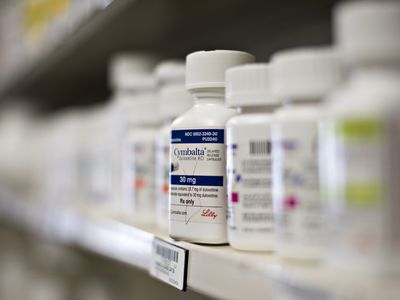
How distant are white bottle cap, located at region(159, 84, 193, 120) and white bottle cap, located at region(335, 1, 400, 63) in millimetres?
354

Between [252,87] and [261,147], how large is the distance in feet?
0.19

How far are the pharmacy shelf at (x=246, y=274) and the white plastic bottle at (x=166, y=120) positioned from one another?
3 cm

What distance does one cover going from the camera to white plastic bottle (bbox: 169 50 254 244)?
590 millimetres

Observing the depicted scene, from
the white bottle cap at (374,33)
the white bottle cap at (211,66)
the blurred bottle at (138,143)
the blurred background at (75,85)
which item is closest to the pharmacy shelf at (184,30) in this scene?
the blurred background at (75,85)

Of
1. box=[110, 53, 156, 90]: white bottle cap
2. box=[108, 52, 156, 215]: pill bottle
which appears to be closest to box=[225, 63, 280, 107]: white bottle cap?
box=[108, 52, 156, 215]: pill bottle

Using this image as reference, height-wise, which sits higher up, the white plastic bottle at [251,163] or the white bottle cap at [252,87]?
the white bottle cap at [252,87]

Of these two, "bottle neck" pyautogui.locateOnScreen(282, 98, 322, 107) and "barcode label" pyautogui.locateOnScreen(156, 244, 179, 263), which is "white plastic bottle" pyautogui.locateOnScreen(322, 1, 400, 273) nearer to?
"bottle neck" pyautogui.locateOnScreen(282, 98, 322, 107)

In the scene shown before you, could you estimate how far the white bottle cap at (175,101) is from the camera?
0.73m

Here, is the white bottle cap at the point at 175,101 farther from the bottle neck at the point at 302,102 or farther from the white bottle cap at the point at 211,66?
the bottle neck at the point at 302,102

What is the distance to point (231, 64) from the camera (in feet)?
2.06

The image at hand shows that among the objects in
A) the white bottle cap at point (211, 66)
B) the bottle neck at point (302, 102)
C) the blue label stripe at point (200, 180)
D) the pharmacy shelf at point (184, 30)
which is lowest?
the blue label stripe at point (200, 180)

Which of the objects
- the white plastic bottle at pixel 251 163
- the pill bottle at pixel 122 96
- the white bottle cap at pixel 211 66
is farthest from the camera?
the pill bottle at pixel 122 96

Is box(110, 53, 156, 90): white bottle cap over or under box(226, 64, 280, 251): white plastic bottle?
over

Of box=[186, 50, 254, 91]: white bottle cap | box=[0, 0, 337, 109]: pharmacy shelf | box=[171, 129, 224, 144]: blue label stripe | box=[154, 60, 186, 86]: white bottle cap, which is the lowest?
box=[171, 129, 224, 144]: blue label stripe
